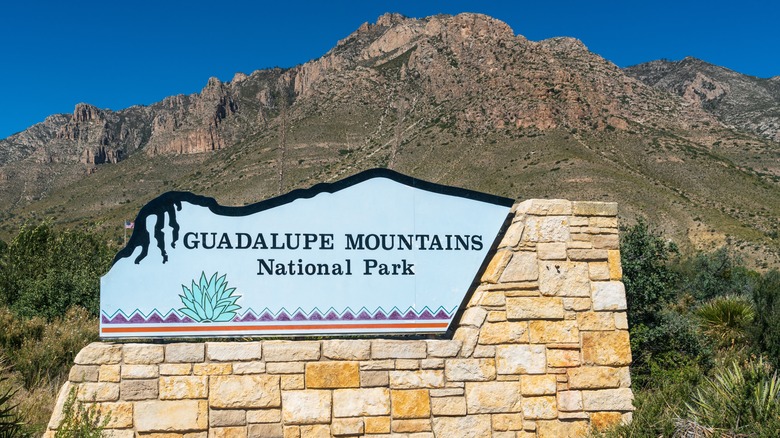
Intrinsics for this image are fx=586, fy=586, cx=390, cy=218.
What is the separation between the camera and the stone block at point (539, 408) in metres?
6.22

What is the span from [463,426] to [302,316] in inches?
80.4

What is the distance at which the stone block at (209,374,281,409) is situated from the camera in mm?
5906

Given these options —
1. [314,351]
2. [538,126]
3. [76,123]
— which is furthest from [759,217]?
[76,123]

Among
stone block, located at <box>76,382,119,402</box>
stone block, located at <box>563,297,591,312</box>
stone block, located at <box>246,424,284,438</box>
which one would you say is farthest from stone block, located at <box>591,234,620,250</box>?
stone block, located at <box>76,382,119,402</box>

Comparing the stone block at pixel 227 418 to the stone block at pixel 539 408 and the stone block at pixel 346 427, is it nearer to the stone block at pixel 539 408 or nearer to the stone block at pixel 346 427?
the stone block at pixel 346 427

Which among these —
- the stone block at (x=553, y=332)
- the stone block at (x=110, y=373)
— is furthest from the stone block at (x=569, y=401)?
the stone block at (x=110, y=373)

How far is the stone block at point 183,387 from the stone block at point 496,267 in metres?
3.15

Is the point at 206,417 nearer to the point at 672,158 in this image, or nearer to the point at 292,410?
the point at 292,410

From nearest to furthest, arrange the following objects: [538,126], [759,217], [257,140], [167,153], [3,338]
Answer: [3,338] < [759,217] < [538,126] < [257,140] < [167,153]

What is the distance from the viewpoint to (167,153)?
110 meters

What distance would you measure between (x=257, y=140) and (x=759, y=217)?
2297 inches

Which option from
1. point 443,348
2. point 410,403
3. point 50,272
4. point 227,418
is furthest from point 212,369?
point 50,272

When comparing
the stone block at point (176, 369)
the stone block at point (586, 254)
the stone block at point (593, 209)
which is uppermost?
the stone block at point (593, 209)

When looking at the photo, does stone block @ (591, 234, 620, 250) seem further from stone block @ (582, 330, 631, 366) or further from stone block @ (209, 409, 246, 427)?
stone block @ (209, 409, 246, 427)
